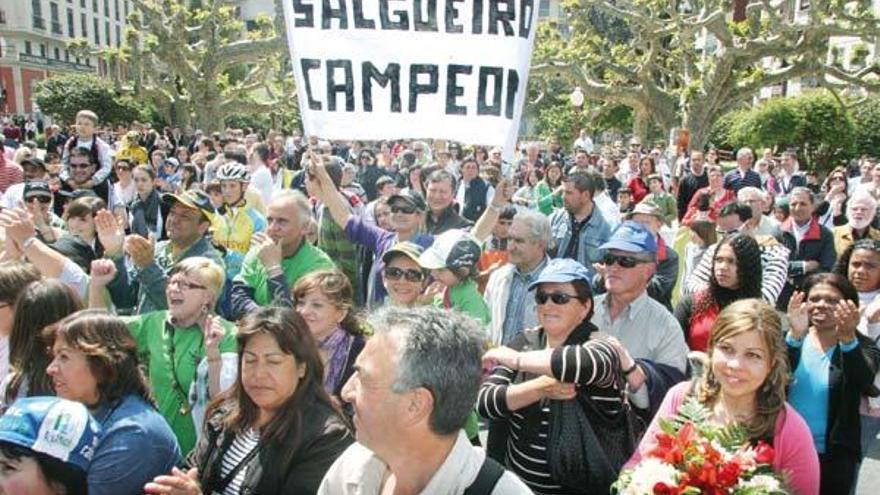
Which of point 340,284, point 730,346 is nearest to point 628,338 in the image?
point 730,346

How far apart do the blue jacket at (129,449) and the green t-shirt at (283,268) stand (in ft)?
4.91

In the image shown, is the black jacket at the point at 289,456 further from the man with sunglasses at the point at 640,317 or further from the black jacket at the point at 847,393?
the black jacket at the point at 847,393

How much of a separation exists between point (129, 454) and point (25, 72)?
71.8 meters

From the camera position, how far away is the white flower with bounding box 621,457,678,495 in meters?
2.11

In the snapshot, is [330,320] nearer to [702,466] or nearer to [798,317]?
[702,466]

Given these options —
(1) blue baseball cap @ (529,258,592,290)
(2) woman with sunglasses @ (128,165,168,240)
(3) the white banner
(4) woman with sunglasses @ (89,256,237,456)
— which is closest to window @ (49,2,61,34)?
(2) woman with sunglasses @ (128,165,168,240)

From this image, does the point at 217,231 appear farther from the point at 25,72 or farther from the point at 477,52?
the point at 25,72

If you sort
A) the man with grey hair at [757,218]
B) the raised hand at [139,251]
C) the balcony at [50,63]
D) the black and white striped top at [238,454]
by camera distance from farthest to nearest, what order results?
the balcony at [50,63], the man with grey hair at [757,218], the raised hand at [139,251], the black and white striped top at [238,454]

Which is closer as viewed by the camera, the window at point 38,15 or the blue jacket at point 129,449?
the blue jacket at point 129,449

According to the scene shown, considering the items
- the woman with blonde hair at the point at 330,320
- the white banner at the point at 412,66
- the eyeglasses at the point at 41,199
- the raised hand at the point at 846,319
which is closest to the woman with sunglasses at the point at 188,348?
the woman with blonde hair at the point at 330,320

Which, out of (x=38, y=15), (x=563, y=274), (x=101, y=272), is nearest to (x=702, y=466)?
(x=563, y=274)

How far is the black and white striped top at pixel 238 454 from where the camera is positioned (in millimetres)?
2512

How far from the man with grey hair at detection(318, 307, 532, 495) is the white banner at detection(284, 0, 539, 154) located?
255 centimetres

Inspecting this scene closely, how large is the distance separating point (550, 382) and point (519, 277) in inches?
77.1
